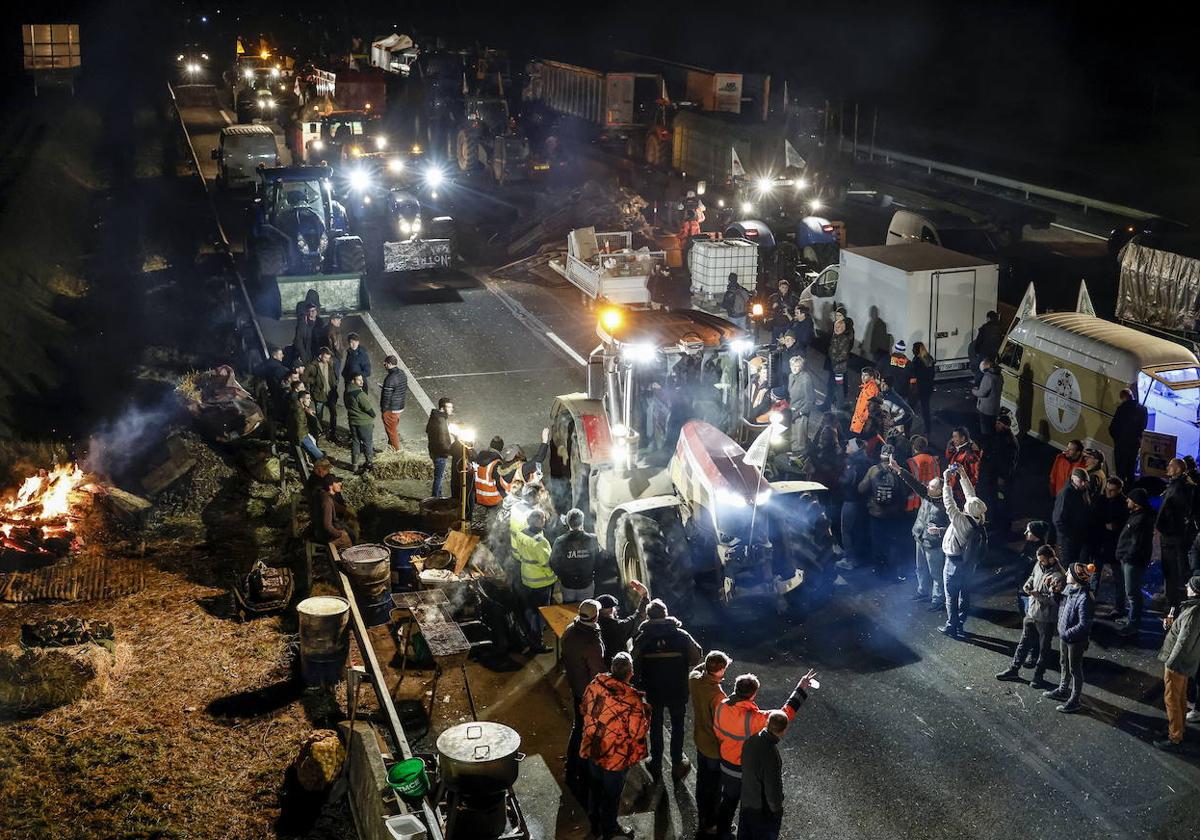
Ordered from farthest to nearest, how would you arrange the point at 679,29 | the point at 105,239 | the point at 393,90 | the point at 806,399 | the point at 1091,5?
the point at 679,29, the point at 1091,5, the point at 393,90, the point at 105,239, the point at 806,399

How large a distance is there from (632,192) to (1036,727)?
79.9 feet

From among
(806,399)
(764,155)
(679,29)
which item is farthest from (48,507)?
(679,29)

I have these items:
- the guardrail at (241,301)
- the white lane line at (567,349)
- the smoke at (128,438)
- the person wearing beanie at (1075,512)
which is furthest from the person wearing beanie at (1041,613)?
the guardrail at (241,301)

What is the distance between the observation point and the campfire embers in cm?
1355

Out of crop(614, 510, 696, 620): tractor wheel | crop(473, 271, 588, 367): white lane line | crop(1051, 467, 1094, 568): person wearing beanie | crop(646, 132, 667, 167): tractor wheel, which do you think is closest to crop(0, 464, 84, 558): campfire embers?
crop(614, 510, 696, 620): tractor wheel

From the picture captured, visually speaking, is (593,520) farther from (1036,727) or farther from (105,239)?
(105,239)

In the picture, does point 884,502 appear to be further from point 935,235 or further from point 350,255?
point 350,255

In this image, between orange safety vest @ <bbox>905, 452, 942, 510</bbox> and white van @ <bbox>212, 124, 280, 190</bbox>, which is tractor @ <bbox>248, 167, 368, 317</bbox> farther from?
orange safety vest @ <bbox>905, 452, 942, 510</bbox>

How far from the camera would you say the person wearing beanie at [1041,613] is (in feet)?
35.3

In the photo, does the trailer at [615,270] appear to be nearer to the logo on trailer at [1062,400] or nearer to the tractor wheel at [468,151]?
the logo on trailer at [1062,400]

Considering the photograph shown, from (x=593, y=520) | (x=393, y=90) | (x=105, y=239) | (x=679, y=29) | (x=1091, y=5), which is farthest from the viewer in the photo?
(x=679, y=29)

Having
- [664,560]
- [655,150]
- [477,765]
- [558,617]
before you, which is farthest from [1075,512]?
[655,150]

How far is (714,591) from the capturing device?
12266 millimetres

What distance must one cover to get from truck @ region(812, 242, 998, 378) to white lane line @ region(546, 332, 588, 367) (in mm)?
5325
